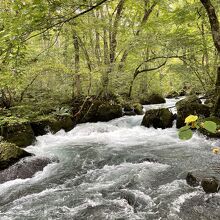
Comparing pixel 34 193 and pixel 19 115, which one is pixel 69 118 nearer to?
pixel 19 115

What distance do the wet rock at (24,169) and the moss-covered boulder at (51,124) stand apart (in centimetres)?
301

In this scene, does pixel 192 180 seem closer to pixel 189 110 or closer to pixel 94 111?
pixel 189 110

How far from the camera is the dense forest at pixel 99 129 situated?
4348 mm

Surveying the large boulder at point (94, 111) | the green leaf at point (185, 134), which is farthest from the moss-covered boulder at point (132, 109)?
the green leaf at point (185, 134)

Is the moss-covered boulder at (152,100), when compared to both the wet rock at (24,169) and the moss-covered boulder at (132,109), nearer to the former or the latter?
the moss-covered boulder at (132,109)

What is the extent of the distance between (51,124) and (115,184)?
18.7 feet

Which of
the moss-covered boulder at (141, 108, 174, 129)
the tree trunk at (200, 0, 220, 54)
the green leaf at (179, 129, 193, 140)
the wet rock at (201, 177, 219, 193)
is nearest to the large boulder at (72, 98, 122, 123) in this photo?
the moss-covered boulder at (141, 108, 174, 129)

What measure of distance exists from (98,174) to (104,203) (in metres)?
1.49

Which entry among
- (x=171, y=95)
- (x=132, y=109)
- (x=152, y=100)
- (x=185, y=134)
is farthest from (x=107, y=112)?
(x=171, y=95)

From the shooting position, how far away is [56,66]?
1039cm

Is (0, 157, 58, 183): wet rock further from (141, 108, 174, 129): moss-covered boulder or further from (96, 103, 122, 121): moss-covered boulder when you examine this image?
(96, 103, 122, 121): moss-covered boulder

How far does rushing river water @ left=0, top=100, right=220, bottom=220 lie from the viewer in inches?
184

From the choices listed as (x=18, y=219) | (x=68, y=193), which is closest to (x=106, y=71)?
(x=68, y=193)

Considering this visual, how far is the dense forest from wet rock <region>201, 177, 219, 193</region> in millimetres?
20
